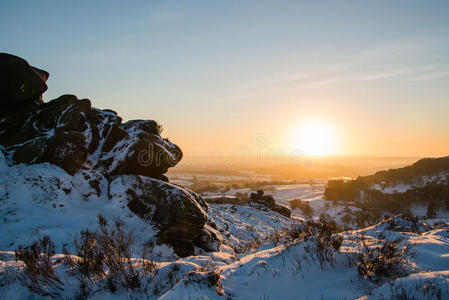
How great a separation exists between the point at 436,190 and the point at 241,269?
98644 millimetres

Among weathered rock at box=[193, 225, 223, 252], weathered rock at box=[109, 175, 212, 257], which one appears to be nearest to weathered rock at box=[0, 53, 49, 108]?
weathered rock at box=[109, 175, 212, 257]

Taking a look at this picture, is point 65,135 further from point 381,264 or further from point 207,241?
point 381,264

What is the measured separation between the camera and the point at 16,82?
43.2ft

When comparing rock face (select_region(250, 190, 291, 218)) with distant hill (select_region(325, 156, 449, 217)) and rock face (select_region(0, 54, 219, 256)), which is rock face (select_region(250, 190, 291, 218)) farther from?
distant hill (select_region(325, 156, 449, 217))

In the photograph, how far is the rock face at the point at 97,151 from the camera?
11.9 metres

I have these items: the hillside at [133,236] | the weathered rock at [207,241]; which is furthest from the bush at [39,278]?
the weathered rock at [207,241]

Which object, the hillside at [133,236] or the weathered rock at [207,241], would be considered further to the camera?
the weathered rock at [207,241]

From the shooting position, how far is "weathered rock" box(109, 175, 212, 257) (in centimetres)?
1137

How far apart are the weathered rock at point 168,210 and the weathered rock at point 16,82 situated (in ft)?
26.5

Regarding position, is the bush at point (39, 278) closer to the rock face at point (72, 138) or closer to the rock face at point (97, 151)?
the rock face at point (97, 151)

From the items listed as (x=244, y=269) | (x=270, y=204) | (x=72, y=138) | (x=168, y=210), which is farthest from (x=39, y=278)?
(x=270, y=204)

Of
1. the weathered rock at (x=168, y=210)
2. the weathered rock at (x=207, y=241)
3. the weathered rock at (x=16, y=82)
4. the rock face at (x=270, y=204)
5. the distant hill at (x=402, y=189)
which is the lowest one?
the distant hill at (x=402, y=189)

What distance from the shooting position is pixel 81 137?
13.5 m

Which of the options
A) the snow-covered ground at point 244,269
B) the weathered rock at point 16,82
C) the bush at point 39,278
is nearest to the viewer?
the snow-covered ground at point 244,269
